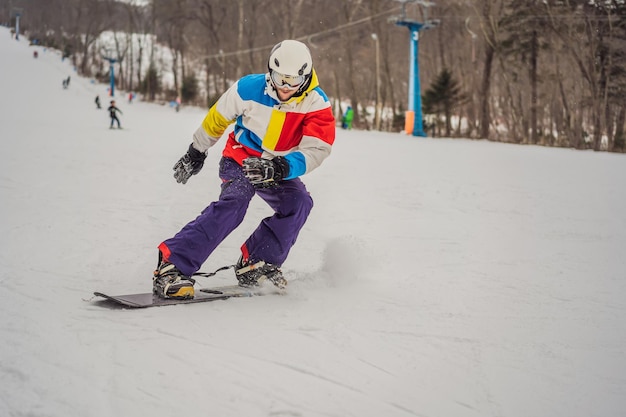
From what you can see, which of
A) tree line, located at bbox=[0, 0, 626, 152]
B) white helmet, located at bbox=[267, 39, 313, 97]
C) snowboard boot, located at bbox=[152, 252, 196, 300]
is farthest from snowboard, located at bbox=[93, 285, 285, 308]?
tree line, located at bbox=[0, 0, 626, 152]

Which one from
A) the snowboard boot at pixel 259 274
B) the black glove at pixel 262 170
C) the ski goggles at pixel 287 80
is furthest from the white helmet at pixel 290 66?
the snowboard boot at pixel 259 274

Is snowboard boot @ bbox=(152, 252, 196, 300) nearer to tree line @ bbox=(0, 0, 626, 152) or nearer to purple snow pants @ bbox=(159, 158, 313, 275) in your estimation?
purple snow pants @ bbox=(159, 158, 313, 275)

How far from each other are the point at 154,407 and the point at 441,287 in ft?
8.19

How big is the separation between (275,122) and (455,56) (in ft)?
135

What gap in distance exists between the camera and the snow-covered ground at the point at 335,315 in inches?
83.4

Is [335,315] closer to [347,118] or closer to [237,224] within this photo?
[237,224]

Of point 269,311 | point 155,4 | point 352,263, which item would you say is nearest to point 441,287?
point 352,263

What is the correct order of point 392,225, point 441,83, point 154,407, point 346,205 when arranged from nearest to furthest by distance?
point 154,407
point 392,225
point 346,205
point 441,83

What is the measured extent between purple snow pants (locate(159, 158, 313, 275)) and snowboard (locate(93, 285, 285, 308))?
0.17 metres

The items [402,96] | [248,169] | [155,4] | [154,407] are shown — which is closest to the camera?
[154,407]

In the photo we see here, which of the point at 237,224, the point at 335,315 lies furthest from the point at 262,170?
the point at 335,315

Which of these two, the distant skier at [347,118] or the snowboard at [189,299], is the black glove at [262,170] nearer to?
the snowboard at [189,299]

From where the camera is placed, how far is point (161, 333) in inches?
102

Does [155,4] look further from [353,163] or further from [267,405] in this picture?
[267,405]
